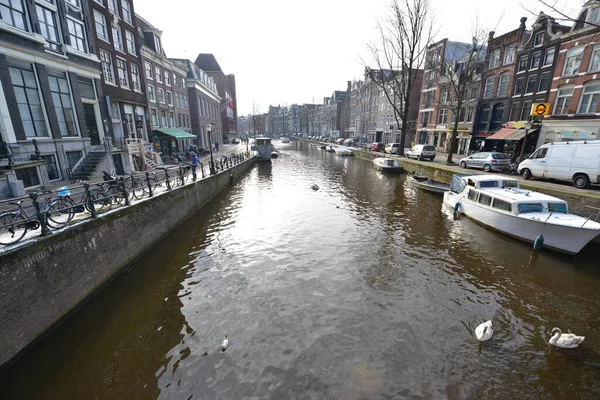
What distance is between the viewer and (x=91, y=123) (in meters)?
19.7

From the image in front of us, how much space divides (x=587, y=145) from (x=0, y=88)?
1158 inches

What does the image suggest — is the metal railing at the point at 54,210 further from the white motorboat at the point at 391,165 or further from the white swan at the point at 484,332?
the white motorboat at the point at 391,165

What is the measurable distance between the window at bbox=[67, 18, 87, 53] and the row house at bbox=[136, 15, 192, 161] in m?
8.45

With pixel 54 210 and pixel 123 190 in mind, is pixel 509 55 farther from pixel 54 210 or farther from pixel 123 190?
pixel 54 210

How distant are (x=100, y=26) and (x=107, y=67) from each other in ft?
9.40

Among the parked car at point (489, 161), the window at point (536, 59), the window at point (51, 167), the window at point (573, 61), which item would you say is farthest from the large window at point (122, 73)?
the window at point (536, 59)

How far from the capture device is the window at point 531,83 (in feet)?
83.1

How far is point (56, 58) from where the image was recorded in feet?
51.6

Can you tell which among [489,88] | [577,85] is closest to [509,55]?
[489,88]

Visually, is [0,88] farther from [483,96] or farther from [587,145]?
[483,96]

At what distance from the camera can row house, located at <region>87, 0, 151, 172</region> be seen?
2047 cm

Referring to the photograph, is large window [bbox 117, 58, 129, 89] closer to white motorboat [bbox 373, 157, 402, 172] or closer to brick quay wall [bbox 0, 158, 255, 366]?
brick quay wall [bbox 0, 158, 255, 366]

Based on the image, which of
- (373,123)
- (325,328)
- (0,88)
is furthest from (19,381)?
(373,123)

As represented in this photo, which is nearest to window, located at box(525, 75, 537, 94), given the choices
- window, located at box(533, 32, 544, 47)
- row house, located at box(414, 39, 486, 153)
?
window, located at box(533, 32, 544, 47)
